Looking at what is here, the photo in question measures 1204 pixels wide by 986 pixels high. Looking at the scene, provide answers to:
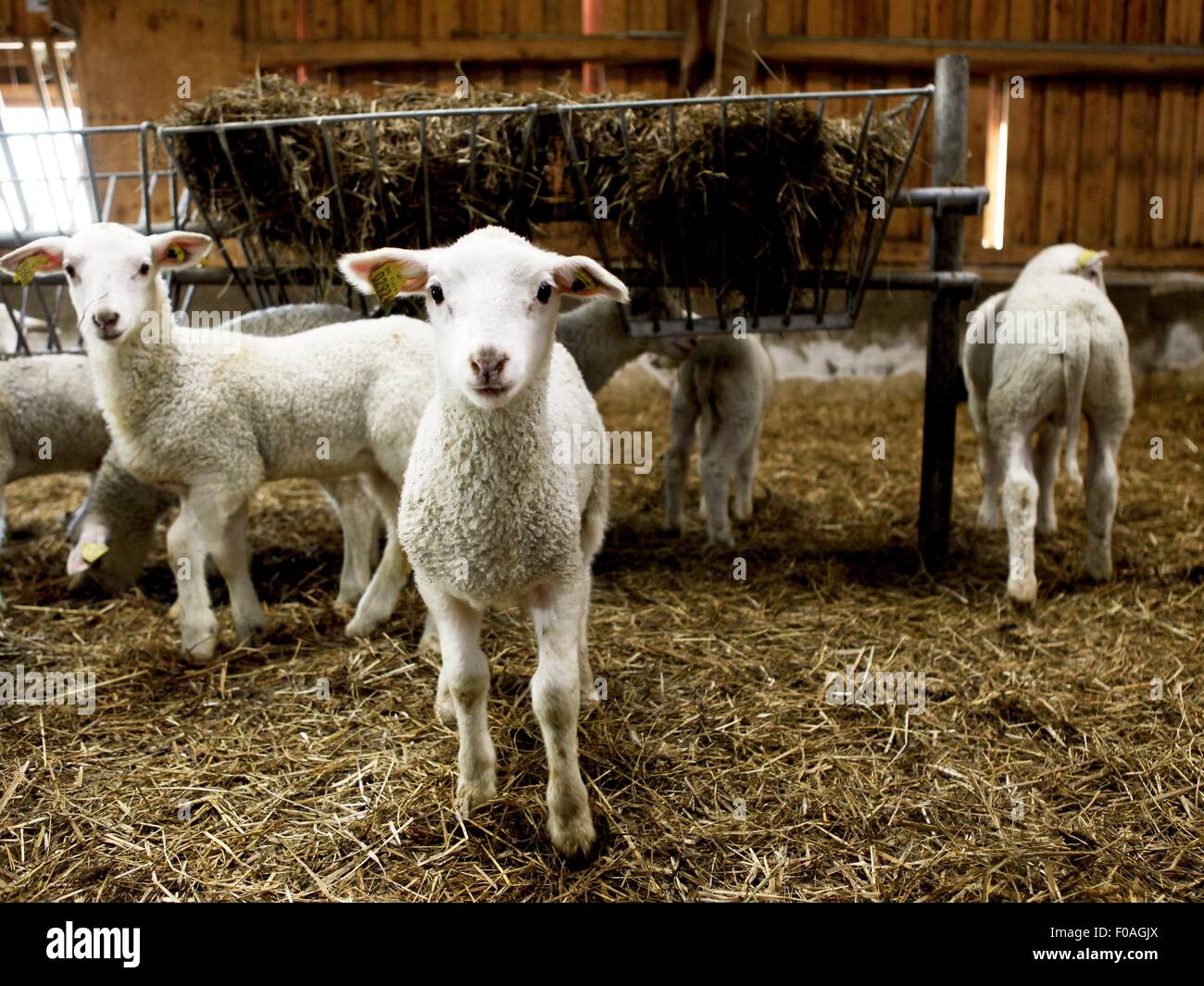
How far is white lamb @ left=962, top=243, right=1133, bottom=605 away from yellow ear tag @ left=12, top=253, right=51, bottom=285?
3748mm

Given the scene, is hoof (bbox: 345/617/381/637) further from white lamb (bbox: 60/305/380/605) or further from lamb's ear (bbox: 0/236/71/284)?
lamb's ear (bbox: 0/236/71/284)

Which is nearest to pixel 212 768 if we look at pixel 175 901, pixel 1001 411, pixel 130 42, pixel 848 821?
pixel 175 901

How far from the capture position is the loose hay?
240 cm

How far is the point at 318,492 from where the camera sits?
6363 mm

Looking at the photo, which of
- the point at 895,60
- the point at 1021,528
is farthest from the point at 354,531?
the point at 895,60

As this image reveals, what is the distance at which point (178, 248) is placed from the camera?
11.6 ft

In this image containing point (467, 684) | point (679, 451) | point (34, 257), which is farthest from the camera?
point (679, 451)

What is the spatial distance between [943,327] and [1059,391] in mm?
595

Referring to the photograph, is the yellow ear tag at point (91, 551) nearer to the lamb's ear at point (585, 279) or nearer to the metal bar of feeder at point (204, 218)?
the metal bar of feeder at point (204, 218)

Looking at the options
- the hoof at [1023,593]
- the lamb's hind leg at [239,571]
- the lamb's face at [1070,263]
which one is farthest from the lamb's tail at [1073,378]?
the lamb's hind leg at [239,571]

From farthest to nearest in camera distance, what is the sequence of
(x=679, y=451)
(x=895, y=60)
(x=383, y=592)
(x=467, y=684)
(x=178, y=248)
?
(x=895, y=60) → (x=679, y=451) → (x=383, y=592) → (x=178, y=248) → (x=467, y=684)

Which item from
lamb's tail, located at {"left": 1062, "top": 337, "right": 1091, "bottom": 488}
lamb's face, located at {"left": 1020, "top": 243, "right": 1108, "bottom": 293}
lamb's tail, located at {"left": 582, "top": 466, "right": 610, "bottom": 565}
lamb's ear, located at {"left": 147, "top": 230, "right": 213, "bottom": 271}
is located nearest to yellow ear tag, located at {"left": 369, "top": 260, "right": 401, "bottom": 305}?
lamb's tail, located at {"left": 582, "top": 466, "right": 610, "bottom": 565}

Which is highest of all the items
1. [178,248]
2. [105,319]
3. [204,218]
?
[204,218]

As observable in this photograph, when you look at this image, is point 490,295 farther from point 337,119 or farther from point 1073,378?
point 1073,378
